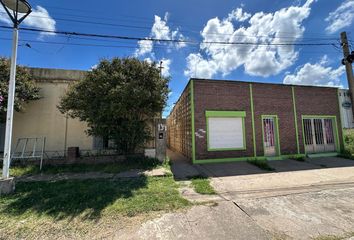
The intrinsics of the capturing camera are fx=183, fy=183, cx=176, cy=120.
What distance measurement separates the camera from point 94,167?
26.2ft

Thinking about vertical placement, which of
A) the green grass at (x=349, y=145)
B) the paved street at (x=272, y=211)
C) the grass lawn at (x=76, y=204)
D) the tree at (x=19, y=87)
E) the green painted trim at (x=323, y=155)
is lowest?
the paved street at (x=272, y=211)

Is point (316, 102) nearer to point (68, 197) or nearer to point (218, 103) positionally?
point (218, 103)

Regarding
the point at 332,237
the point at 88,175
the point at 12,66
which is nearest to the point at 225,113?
the point at 88,175

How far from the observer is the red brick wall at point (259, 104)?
32.1ft

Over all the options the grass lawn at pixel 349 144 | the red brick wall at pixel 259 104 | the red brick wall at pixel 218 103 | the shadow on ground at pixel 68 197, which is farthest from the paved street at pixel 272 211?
the grass lawn at pixel 349 144

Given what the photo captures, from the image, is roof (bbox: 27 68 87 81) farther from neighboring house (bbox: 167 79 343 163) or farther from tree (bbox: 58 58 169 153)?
neighboring house (bbox: 167 79 343 163)

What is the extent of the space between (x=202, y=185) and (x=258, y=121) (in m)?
6.37

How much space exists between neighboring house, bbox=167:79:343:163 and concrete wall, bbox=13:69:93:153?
616 cm

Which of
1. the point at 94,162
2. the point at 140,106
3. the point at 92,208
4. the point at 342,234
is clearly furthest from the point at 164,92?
the point at 342,234

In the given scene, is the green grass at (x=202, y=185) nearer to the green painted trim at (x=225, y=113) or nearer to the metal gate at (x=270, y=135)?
the green painted trim at (x=225, y=113)

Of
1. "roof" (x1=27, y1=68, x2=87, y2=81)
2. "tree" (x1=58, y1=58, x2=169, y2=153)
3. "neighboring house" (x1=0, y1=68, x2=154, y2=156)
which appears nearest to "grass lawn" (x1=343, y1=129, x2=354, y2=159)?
"tree" (x1=58, y1=58, x2=169, y2=153)

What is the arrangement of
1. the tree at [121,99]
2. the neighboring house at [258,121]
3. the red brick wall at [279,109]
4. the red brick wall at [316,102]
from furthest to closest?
the red brick wall at [316,102], the red brick wall at [279,109], the neighboring house at [258,121], the tree at [121,99]

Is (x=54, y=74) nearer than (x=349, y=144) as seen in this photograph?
Yes

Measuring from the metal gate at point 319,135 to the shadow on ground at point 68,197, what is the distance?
35.3ft
